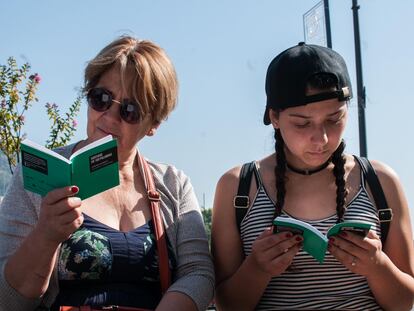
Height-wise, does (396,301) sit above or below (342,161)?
below

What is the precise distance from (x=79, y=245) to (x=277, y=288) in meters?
0.96

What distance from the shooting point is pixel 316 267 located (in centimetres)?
307

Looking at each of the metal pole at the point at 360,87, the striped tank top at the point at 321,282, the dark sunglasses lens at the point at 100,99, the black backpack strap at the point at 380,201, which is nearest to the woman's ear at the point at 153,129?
the dark sunglasses lens at the point at 100,99

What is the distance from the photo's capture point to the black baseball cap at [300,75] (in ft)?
9.87

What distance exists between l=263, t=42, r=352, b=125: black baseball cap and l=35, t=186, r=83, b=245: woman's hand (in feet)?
3.56

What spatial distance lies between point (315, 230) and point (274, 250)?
10.4 inches

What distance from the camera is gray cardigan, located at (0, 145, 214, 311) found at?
288cm

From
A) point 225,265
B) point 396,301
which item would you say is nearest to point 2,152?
point 225,265

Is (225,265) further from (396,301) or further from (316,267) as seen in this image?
(396,301)

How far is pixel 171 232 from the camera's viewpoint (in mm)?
3182

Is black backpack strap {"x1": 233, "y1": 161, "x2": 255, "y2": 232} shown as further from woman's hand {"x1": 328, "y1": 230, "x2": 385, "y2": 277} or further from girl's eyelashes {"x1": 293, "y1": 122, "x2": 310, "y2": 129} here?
woman's hand {"x1": 328, "y1": 230, "x2": 385, "y2": 277}

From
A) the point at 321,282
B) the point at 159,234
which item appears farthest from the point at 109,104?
the point at 321,282

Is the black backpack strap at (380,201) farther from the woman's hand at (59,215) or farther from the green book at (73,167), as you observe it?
the woman's hand at (59,215)

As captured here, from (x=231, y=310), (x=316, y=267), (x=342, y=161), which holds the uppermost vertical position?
(x=342, y=161)
